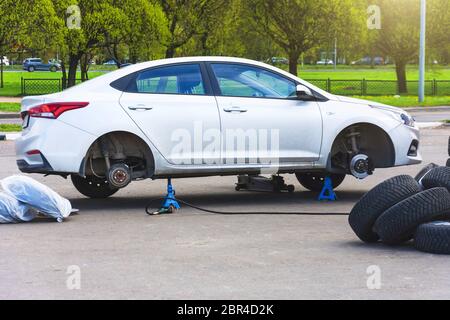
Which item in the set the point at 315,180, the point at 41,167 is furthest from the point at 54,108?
the point at 315,180

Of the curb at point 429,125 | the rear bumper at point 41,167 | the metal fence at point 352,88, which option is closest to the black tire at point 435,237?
the rear bumper at point 41,167

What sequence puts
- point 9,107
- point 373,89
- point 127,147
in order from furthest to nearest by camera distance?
point 373,89
point 9,107
point 127,147

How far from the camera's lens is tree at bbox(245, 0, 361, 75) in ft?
140

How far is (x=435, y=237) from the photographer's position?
26.9 feet

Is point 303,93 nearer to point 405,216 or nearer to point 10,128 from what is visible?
point 405,216

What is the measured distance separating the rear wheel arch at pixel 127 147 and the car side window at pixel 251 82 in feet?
3.79

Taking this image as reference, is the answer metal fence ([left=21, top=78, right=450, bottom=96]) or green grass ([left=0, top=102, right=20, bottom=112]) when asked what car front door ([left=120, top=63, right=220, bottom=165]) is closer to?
green grass ([left=0, top=102, right=20, bottom=112])

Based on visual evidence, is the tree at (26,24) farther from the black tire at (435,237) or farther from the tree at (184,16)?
the black tire at (435,237)

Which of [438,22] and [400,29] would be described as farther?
[400,29]

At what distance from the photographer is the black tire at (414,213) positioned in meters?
8.31

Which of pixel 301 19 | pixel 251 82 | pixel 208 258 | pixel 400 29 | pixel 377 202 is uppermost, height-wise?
pixel 301 19

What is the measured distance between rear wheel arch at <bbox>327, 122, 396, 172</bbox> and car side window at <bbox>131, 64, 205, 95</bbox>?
1.83 meters

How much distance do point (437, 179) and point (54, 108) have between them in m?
4.34
